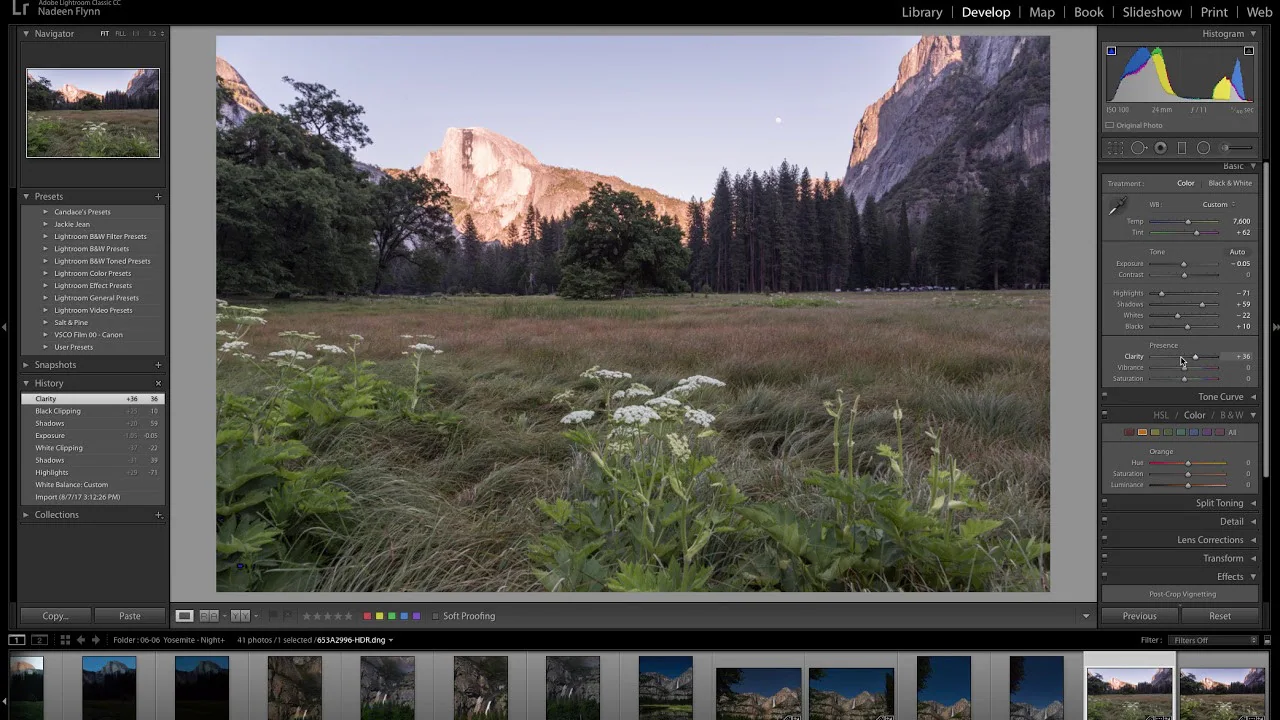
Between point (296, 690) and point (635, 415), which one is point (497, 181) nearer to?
point (635, 415)

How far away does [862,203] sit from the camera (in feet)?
A: 37.6

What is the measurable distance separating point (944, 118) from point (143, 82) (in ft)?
45.7

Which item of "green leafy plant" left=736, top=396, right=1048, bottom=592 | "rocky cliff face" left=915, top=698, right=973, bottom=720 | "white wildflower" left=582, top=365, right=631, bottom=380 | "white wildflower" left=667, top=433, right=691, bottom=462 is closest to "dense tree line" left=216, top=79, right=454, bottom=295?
"white wildflower" left=582, top=365, right=631, bottom=380

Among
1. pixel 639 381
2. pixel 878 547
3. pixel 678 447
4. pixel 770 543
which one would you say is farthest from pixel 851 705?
pixel 639 381

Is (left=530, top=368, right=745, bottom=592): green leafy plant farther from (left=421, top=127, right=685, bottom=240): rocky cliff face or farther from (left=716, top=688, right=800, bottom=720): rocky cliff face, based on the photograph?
(left=421, top=127, right=685, bottom=240): rocky cliff face

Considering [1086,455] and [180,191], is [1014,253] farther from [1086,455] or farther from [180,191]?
[180,191]

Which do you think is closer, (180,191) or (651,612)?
(651,612)

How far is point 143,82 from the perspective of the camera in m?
2.31

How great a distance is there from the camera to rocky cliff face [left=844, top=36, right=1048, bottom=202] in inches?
295

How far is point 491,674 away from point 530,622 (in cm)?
23

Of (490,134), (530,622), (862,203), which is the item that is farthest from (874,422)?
(862,203)

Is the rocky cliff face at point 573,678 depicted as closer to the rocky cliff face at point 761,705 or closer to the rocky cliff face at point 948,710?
the rocky cliff face at point 761,705

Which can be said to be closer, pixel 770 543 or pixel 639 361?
pixel 770 543

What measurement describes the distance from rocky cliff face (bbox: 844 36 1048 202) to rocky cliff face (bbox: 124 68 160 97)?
626 cm
